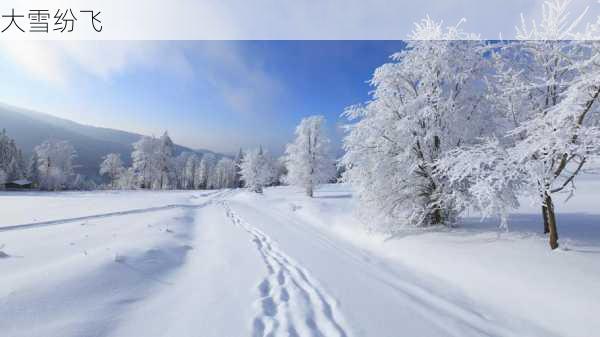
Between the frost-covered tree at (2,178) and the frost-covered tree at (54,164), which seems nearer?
the frost-covered tree at (2,178)

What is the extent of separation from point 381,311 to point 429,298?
4.77ft

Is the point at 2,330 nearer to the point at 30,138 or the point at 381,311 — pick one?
the point at 381,311

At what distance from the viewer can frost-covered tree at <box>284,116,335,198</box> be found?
124 feet

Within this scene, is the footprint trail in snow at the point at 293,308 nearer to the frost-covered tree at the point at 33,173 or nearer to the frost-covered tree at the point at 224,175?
the frost-covered tree at the point at 33,173

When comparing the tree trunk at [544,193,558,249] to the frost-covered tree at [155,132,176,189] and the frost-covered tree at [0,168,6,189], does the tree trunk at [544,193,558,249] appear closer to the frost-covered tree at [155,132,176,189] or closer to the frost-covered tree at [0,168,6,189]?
the frost-covered tree at [155,132,176,189]

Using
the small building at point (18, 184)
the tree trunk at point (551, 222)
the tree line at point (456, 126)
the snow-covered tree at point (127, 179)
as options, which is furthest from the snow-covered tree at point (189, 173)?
the tree trunk at point (551, 222)

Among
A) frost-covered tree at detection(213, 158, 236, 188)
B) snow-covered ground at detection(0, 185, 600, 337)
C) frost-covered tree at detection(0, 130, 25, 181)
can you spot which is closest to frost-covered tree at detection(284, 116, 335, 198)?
snow-covered ground at detection(0, 185, 600, 337)

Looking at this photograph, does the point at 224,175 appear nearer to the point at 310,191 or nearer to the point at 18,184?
the point at 18,184

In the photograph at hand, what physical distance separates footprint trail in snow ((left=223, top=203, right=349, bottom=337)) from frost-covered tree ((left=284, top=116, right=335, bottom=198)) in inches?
1198

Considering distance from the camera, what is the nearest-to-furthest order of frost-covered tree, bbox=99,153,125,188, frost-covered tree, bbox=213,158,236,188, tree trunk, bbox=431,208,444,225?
tree trunk, bbox=431,208,444,225, frost-covered tree, bbox=99,153,125,188, frost-covered tree, bbox=213,158,236,188

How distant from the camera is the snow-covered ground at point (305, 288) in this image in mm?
4211

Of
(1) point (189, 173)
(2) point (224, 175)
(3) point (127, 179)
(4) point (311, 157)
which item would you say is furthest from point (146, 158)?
(4) point (311, 157)

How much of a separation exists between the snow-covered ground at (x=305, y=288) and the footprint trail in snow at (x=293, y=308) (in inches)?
1.0

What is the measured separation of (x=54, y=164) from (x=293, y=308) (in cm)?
8111
